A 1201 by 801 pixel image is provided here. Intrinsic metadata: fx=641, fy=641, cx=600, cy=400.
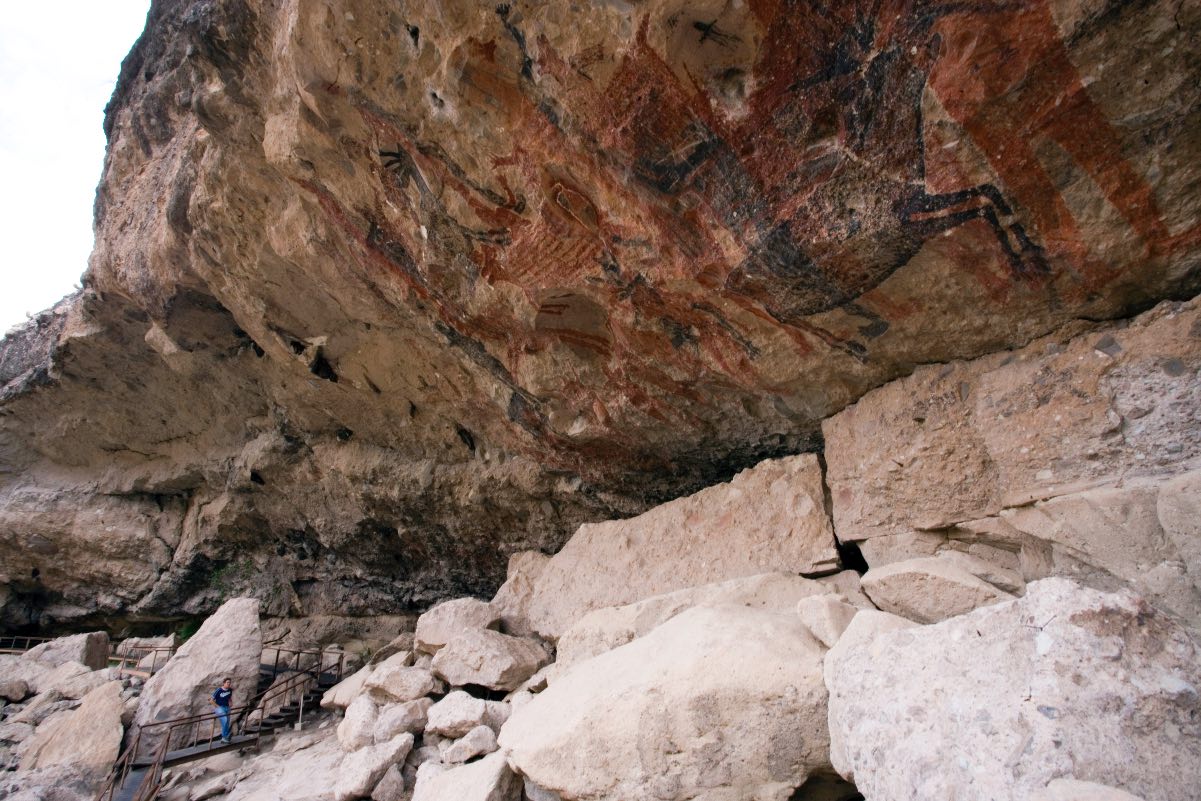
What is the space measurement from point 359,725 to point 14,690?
487 centimetres

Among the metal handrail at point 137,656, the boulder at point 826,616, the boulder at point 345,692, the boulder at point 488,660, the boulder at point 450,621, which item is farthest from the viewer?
the metal handrail at point 137,656

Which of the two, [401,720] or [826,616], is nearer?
[826,616]

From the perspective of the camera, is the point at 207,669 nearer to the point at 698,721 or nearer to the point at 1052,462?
the point at 698,721

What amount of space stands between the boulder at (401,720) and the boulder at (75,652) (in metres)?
4.98

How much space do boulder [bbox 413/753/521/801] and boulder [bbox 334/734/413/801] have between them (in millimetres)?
352

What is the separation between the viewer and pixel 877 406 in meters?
3.24

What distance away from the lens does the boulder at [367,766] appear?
3.46 metres

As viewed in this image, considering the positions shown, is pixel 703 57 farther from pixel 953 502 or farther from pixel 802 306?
pixel 953 502

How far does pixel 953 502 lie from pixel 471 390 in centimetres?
335

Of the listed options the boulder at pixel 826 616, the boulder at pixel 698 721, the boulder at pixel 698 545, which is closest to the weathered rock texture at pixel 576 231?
the boulder at pixel 698 545

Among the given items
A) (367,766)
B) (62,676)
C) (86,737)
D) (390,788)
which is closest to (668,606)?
(390,788)

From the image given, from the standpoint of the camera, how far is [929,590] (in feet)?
7.94

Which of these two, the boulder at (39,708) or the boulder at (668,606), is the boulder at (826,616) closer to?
the boulder at (668,606)

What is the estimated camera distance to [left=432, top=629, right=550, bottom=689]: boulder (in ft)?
13.8
